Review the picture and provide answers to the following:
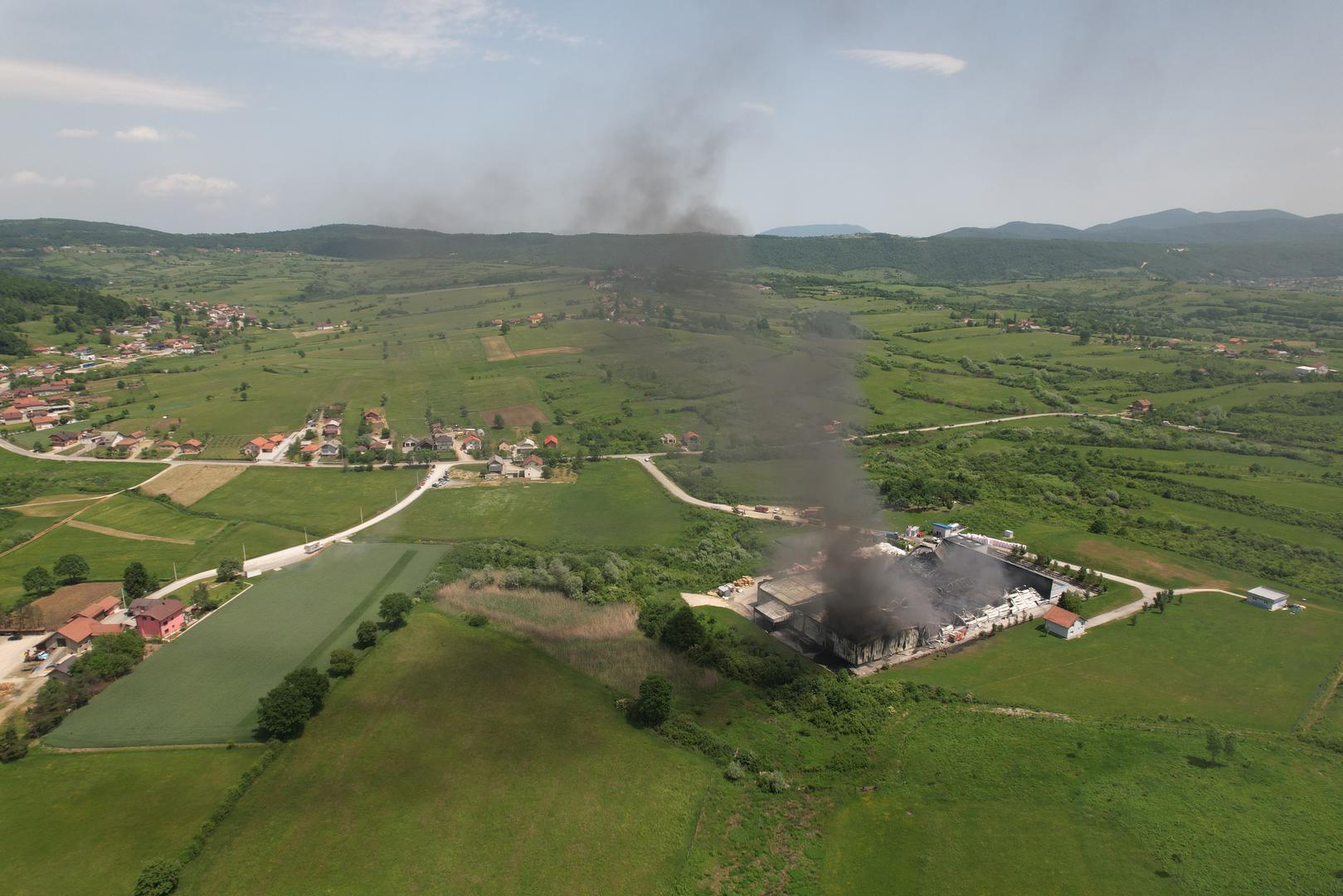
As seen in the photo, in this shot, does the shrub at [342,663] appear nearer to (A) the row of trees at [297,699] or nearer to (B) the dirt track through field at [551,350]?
(A) the row of trees at [297,699]

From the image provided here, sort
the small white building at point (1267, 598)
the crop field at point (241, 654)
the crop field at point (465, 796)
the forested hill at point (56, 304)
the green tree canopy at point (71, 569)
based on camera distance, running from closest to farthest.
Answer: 1. the crop field at point (465, 796)
2. the crop field at point (241, 654)
3. the small white building at point (1267, 598)
4. the green tree canopy at point (71, 569)
5. the forested hill at point (56, 304)

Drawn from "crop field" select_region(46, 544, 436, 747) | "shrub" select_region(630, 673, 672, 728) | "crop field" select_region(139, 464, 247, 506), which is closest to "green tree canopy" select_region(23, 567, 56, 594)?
"crop field" select_region(46, 544, 436, 747)

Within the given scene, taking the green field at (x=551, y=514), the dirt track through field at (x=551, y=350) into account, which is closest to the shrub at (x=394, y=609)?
the green field at (x=551, y=514)

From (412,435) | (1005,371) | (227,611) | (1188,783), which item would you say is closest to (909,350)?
(1005,371)

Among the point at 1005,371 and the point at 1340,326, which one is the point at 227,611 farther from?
the point at 1340,326

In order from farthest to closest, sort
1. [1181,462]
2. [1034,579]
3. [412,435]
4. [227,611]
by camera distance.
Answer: [412,435] < [1181,462] < [1034,579] < [227,611]

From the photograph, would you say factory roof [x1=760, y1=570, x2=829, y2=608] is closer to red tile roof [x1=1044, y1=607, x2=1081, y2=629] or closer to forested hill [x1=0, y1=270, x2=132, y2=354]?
red tile roof [x1=1044, y1=607, x2=1081, y2=629]
